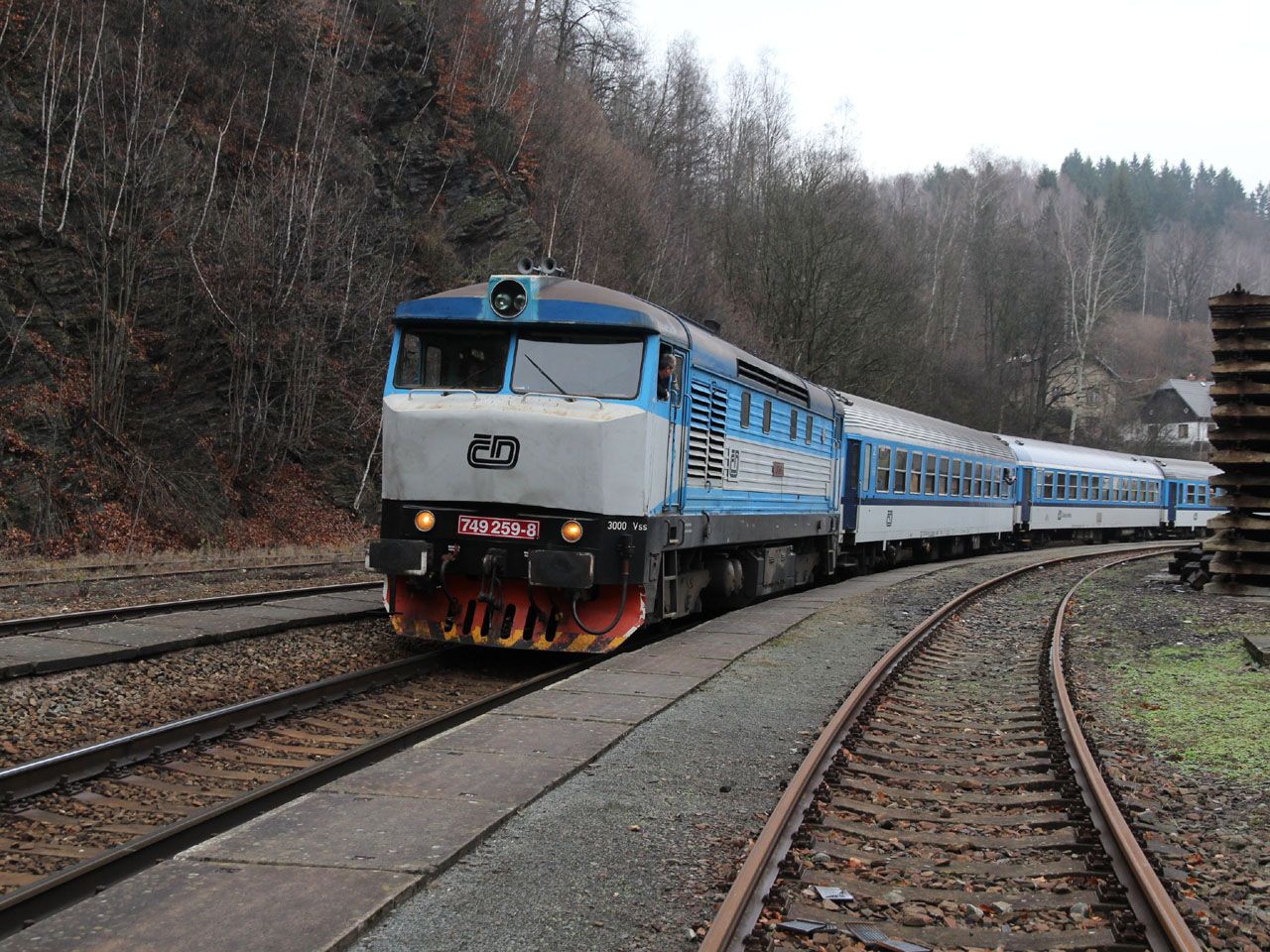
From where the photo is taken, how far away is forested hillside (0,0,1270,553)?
21078 millimetres

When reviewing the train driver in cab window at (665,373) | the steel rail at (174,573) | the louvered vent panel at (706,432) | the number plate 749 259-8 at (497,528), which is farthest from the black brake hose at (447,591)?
the steel rail at (174,573)

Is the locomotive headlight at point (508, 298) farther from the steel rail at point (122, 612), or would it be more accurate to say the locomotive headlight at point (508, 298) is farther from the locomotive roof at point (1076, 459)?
the locomotive roof at point (1076, 459)

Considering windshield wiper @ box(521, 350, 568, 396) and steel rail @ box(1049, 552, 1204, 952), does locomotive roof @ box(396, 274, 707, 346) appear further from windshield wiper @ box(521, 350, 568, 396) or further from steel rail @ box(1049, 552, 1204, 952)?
steel rail @ box(1049, 552, 1204, 952)

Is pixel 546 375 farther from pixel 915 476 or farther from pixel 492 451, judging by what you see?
pixel 915 476

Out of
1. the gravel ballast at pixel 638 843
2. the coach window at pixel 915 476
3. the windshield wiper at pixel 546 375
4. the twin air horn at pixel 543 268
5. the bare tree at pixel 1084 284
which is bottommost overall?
the gravel ballast at pixel 638 843

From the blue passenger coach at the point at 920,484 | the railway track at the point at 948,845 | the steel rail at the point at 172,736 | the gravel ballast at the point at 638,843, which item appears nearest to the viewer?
the gravel ballast at the point at 638,843

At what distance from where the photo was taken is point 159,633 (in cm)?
1052

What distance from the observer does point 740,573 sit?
14.3m

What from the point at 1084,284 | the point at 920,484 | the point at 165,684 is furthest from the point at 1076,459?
the point at 165,684

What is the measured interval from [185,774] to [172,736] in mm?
599

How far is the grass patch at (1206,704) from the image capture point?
7941mm

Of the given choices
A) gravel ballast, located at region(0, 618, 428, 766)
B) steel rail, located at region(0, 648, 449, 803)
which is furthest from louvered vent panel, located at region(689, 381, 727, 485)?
steel rail, located at region(0, 648, 449, 803)

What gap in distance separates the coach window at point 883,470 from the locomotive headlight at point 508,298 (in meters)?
13.2

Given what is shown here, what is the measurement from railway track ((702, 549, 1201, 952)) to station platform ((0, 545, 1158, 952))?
0.84 ft
